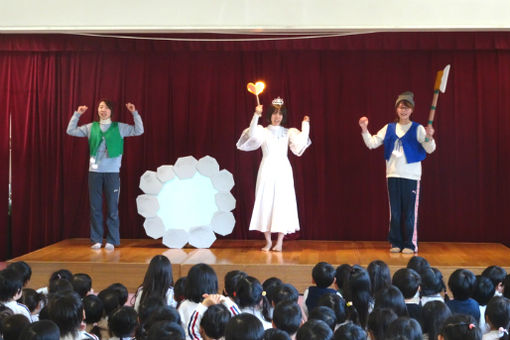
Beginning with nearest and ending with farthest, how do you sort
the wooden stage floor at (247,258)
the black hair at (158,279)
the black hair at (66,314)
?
the black hair at (66,314)
the black hair at (158,279)
the wooden stage floor at (247,258)

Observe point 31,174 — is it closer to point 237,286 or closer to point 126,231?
point 126,231

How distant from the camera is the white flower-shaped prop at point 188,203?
6.78 metres

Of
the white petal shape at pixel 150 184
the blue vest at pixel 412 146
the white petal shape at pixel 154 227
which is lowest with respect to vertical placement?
the white petal shape at pixel 154 227

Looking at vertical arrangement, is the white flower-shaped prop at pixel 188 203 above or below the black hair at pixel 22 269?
above

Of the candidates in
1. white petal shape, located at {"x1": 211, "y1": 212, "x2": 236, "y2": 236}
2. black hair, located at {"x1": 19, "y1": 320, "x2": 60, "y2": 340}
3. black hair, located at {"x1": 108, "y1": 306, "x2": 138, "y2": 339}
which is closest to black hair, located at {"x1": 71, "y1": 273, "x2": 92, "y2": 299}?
black hair, located at {"x1": 108, "y1": 306, "x2": 138, "y2": 339}

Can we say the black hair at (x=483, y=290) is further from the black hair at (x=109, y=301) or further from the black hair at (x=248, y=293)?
the black hair at (x=109, y=301)

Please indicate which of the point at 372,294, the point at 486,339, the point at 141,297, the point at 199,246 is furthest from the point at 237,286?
the point at 199,246

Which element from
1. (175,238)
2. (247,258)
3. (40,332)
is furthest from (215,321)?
(175,238)

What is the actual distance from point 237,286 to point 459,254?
338 cm

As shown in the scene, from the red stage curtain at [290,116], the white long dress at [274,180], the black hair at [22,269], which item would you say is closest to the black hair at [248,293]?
the black hair at [22,269]

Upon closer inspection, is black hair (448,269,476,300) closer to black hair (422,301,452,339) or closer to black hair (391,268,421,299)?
black hair (391,268,421,299)

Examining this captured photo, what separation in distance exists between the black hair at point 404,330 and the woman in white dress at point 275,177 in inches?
144

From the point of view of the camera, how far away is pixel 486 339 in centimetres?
320

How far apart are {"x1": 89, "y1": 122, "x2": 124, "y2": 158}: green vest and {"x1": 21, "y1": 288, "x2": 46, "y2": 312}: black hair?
9.23 feet
